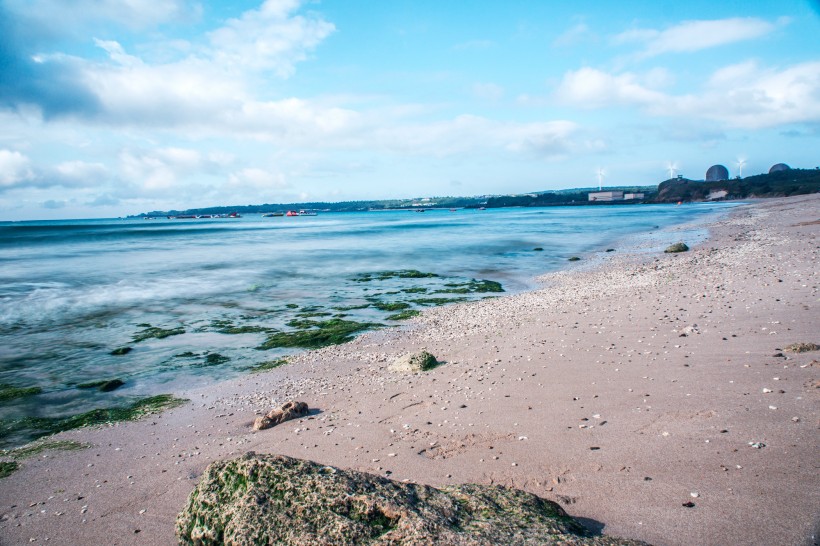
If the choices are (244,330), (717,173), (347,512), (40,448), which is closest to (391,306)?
(244,330)

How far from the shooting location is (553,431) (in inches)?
215

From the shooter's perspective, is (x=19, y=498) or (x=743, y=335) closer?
(x=19, y=498)

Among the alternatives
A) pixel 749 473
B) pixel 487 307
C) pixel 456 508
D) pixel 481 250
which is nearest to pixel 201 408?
pixel 456 508

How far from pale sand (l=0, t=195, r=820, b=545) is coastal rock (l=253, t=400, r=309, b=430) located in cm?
18

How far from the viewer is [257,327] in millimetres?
13992

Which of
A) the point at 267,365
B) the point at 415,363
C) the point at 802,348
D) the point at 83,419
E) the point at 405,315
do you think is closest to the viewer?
the point at 802,348

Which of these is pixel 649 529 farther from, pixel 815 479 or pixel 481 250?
pixel 481 250

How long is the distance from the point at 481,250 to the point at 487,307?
24.2 m

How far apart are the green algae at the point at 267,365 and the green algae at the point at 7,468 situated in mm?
4103

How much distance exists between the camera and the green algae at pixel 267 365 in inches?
387

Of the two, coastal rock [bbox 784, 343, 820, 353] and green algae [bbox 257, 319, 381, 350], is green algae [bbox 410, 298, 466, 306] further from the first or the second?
coastal rock [bbox 784, 343, 820, 353]

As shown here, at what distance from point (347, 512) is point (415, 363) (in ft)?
18.0

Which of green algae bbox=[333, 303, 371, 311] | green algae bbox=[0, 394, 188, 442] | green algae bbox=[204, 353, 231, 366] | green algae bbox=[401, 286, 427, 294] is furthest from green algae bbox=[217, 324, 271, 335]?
green algae bbox=[401, 286, 427, 294]

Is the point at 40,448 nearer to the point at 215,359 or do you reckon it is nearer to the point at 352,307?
the point at 215,359
